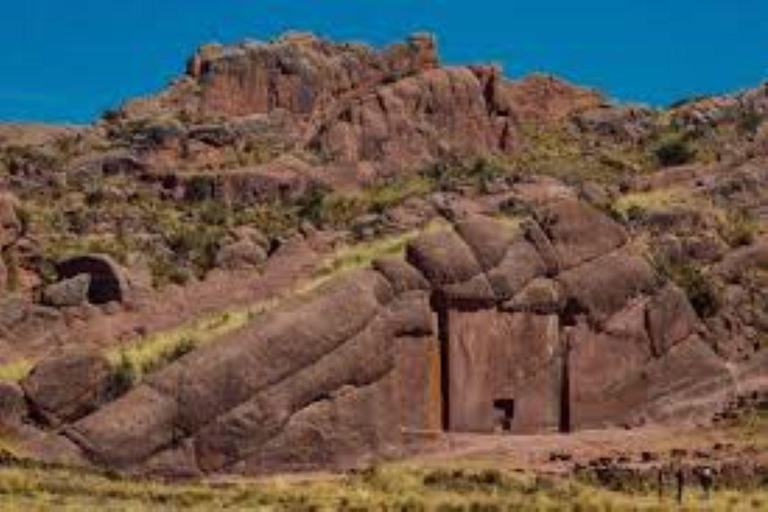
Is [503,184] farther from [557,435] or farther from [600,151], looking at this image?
[557,435]

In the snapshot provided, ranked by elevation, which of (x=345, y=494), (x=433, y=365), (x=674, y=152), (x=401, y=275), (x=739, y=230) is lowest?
(x=345, y=494)

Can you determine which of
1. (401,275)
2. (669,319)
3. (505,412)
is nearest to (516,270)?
(401,275)

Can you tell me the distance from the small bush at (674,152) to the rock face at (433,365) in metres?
26.4

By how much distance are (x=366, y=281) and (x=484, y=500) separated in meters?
10.8

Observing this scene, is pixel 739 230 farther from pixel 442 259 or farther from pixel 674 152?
pixel 674 152

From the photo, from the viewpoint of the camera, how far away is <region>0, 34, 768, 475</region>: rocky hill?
41.7 m

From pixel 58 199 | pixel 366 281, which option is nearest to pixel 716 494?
pixel 366 281

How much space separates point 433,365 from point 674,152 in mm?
34344

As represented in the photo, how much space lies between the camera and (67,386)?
137 feet

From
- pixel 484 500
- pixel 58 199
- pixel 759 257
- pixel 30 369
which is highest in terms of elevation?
pixel 58 199

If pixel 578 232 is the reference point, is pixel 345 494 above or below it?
below

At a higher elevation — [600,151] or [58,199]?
[600,151]

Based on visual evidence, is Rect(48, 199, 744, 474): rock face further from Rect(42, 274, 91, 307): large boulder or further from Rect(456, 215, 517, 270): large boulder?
Rect(42, 274, 91, 307): large boulder

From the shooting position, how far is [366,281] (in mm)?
44656
